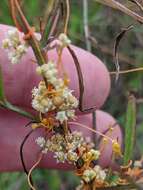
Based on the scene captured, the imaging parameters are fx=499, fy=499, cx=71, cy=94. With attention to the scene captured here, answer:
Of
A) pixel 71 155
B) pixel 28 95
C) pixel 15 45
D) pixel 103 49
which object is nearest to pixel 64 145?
pixel 71 155

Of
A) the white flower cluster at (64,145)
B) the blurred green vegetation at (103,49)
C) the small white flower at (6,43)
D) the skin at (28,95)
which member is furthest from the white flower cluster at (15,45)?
the blurred green vegetation at (103,49)

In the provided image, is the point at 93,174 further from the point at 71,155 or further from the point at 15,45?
the point at 15,45

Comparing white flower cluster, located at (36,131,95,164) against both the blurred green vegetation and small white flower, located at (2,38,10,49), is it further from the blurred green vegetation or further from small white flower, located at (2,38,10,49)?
the blurred green vegetation

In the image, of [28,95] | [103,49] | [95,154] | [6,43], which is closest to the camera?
[6,43]

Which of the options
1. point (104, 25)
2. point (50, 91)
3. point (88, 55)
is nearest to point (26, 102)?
point (88, 55)

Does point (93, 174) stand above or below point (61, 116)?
below

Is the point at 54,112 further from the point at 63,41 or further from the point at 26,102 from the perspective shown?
the point at 26,102
